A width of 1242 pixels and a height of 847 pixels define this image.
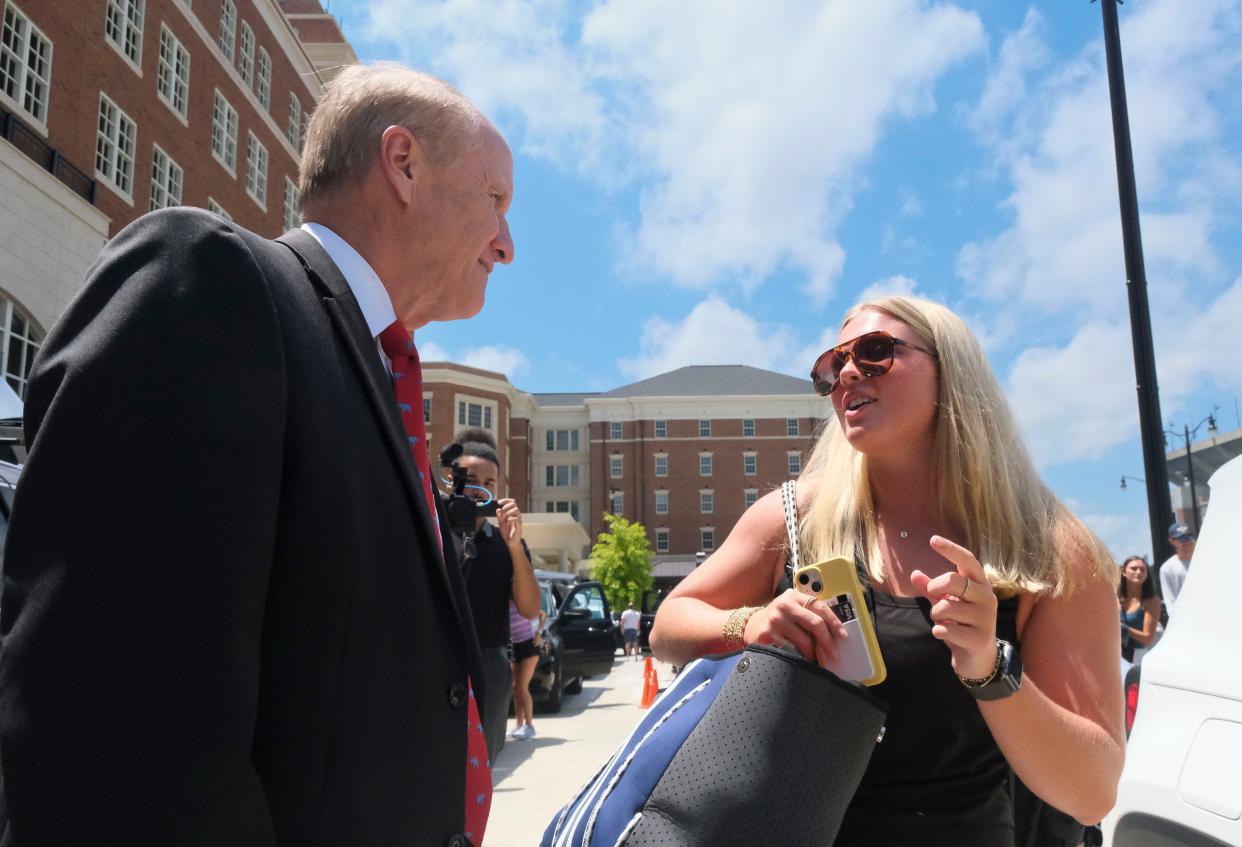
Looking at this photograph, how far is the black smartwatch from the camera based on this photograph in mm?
1881

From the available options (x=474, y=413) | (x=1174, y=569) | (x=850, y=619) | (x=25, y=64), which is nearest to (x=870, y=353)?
(x=850, y=619)

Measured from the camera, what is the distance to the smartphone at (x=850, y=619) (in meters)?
1.67

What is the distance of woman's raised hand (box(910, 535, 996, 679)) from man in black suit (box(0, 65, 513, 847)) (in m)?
0.90

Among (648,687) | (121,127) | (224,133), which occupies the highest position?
(224,133)

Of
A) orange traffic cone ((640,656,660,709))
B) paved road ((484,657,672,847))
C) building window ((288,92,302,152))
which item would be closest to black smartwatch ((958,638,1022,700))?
paved road ((484,657,672,847))

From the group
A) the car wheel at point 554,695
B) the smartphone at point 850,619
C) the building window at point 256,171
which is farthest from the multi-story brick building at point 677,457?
the smartphone at point 850,619

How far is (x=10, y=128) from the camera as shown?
1587cm

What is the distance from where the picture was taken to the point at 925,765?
2078 millimetres

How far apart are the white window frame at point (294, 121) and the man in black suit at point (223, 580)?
3217 cm

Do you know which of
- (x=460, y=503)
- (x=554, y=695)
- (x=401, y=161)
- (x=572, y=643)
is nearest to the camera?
(x=401, y=161)

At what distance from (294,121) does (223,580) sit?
3330cm

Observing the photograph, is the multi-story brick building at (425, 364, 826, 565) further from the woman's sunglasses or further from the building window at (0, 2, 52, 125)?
the woman's sunglasses

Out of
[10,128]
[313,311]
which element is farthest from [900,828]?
[10,128]

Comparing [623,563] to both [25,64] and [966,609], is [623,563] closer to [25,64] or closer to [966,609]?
[25,64]
